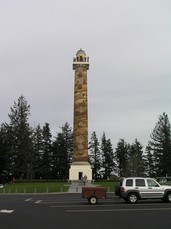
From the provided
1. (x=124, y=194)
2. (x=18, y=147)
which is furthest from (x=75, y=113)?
(x=124, y=194)

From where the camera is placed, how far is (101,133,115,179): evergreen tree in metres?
113

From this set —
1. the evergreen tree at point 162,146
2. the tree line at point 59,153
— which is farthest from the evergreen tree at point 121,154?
the evergreen tree at point 162,146

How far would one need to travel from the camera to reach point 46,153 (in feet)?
335

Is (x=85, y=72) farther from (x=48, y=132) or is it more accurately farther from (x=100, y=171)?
(x=100, y=171)

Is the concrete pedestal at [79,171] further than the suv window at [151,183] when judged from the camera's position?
Yes

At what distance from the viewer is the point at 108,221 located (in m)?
14.9

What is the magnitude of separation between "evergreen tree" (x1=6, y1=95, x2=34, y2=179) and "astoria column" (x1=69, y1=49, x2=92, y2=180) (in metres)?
16.7

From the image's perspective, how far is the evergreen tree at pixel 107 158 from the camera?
4461 inches

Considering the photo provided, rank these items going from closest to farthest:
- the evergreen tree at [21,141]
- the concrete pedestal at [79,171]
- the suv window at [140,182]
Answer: the suv window at [140,182] < the concrete pedestal at [79,171] < the evergreen tree at [21,141]

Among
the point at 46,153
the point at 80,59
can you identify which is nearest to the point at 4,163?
the point at 46,153

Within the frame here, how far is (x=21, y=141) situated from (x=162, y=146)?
117 ft

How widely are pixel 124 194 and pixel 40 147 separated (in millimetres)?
81339

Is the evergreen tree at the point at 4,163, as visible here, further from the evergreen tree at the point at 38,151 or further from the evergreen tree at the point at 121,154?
the evergreen tree at the point at 121,154

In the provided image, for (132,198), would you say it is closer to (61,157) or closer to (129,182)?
(129,182)
